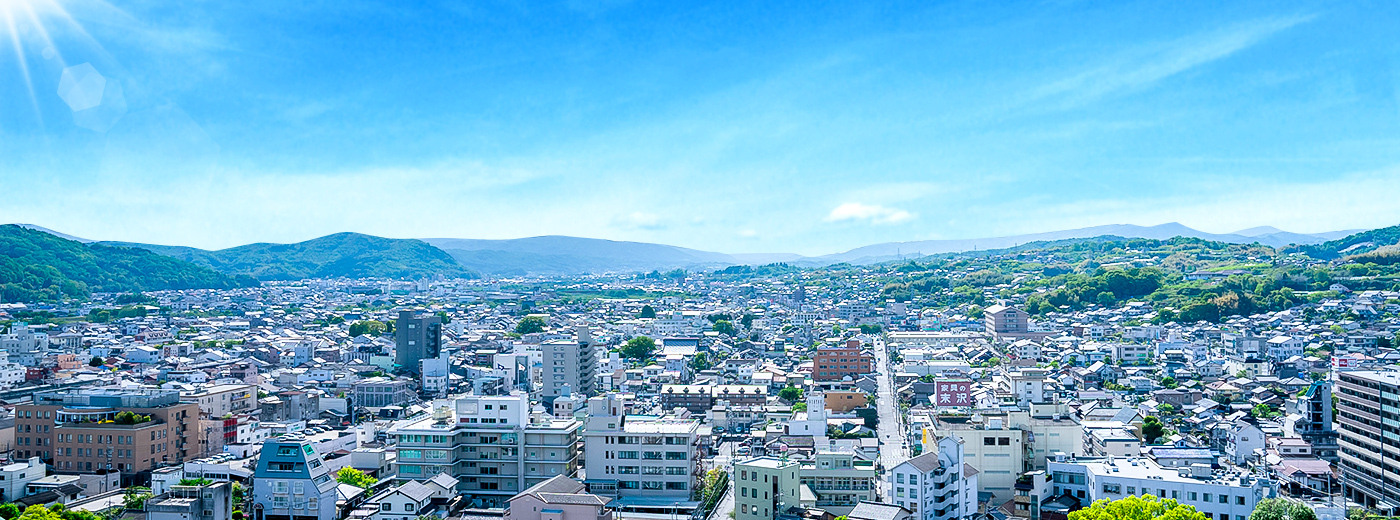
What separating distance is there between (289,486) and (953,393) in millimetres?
18536

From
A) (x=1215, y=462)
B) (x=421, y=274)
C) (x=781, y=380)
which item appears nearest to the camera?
(x=1215, y=462)

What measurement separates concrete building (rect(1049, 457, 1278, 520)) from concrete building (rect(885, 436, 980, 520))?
1.91 metres

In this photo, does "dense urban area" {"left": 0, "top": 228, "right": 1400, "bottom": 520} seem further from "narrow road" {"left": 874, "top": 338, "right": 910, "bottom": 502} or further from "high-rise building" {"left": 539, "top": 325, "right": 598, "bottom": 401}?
"narrow road" {"left": 874, "top": 338, "right": 910, "bottom": 502}

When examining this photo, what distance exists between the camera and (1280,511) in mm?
14781

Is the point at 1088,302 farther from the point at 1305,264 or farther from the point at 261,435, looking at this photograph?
the point at 261,435

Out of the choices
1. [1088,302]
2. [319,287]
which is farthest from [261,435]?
[319,287]

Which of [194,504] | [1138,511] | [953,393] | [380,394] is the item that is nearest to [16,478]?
[194,504]

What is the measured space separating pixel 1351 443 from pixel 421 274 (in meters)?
133

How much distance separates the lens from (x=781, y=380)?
35.9 m

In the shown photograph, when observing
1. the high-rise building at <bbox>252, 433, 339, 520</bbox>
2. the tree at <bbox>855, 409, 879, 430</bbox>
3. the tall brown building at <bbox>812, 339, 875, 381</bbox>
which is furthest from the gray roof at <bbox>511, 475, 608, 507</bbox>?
the tall brown building at <bbox>812, 339, 875, 381</bbox>

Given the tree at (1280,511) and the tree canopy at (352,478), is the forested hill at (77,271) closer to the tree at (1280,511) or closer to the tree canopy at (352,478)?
the tree canopy at (352,478)

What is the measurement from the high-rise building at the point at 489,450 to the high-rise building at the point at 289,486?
2341 mm

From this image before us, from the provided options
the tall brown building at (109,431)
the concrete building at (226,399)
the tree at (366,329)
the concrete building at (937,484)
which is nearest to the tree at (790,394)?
the concrete building at (937,484)

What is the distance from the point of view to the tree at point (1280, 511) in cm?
1469
